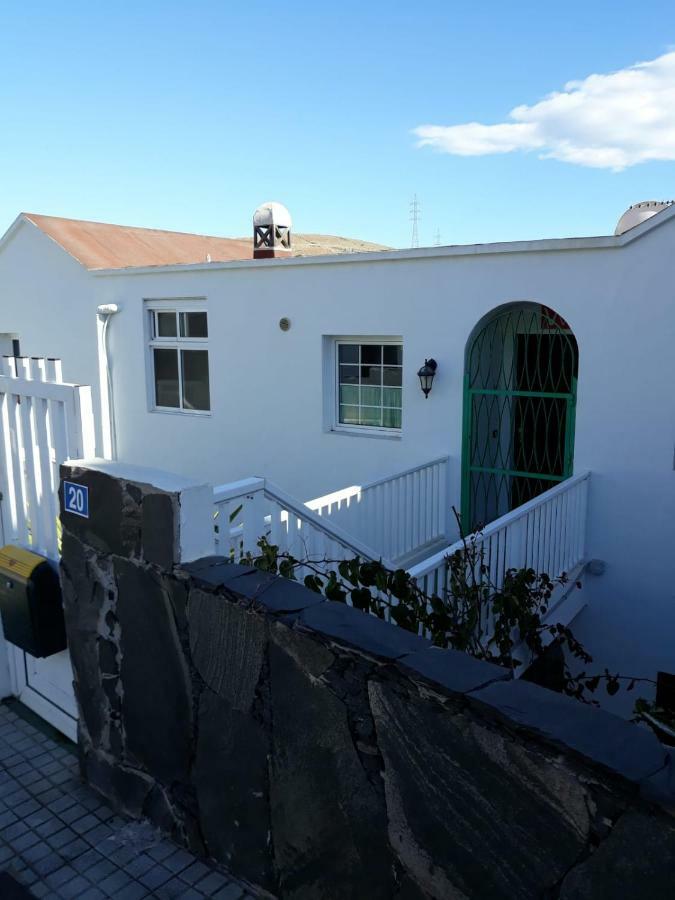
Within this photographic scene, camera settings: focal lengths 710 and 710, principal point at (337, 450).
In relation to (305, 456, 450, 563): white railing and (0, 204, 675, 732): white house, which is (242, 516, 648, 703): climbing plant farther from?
(0, 204, 675, 732): white house

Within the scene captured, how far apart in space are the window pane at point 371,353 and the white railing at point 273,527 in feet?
12.2

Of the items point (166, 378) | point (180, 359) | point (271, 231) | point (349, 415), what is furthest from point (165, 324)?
point (349, 415)

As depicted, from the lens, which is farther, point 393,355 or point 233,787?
point 393,355

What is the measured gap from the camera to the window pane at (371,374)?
834cm

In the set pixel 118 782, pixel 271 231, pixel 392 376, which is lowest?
Answer: pixel 118 782

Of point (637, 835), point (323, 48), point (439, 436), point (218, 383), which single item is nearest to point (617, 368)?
point (439, 436)

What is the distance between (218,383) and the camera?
378 inches

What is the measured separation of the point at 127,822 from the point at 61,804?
34cm

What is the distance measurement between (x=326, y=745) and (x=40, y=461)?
2.17 m

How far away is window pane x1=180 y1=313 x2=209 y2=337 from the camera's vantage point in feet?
31.9

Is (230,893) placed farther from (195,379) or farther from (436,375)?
(195,379)

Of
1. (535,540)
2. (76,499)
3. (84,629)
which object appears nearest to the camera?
(76,499)

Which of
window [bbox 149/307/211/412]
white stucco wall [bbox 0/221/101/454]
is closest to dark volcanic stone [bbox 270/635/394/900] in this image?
window [bbox 149/307/211/412]

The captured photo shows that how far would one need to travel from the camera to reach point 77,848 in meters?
2.80
